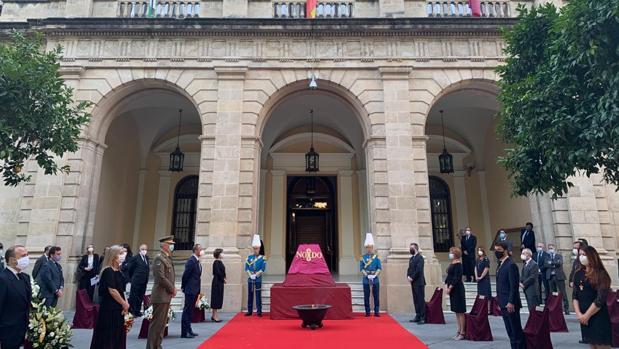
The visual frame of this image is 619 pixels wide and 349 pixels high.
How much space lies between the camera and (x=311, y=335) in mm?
7531

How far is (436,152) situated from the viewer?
17.8 m

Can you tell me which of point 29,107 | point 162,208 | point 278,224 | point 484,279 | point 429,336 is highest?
point 29,107

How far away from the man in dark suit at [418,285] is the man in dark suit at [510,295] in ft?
10.6

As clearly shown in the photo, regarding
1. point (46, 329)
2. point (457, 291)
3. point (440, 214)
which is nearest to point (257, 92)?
point (457, 291)

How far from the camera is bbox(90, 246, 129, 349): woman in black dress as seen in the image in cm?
509

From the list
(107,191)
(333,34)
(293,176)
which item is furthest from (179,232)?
(333,34)

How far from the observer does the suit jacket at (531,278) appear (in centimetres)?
820

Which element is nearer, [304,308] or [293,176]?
[304,308]

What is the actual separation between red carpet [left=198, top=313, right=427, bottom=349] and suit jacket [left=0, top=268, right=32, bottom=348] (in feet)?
9.13

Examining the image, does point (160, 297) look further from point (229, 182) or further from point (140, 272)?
point (229, 182)

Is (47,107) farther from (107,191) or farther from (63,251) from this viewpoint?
(107,191)

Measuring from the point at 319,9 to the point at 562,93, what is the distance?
8.73 m

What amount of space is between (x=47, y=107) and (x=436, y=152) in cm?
1481

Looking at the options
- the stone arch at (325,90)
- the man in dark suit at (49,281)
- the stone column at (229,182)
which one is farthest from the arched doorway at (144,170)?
the man in dark suit at (49,281)
